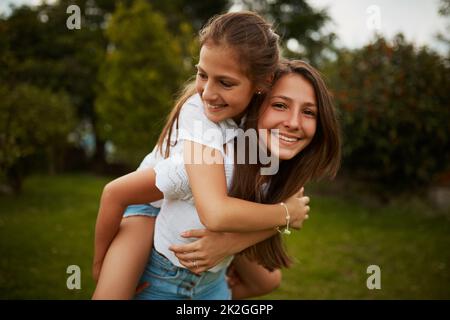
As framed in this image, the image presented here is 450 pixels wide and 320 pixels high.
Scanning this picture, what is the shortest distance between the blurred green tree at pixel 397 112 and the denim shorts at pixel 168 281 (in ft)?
23.3

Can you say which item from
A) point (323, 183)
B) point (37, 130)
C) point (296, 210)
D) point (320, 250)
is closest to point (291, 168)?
point (296, 210)

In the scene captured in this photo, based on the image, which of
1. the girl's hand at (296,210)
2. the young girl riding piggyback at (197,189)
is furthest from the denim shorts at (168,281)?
the girl's hand at (296,210)

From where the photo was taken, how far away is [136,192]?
90.9 inches

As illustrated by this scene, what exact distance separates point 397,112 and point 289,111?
7.06 metres

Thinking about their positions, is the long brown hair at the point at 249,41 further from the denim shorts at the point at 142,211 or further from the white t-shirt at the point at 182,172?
the denim shorts at the point at 142,211

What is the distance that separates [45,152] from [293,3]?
59.5 ft

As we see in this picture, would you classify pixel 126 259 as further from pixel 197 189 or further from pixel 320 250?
pixel 320 250

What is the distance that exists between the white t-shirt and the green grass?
233 centimetres

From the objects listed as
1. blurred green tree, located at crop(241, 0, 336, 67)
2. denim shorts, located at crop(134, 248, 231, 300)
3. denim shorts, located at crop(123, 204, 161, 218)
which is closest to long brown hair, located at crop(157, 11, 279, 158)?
denim shorts, located at crop(123, 204, 161, 218)

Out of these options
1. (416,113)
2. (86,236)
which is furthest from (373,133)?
(86,236)

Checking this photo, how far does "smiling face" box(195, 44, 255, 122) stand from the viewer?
2064mm

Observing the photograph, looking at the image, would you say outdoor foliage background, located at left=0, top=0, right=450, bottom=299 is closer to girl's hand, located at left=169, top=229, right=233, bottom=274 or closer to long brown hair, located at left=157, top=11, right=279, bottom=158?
long brown hair, located at left=157, top=11, right=279, bottom=158

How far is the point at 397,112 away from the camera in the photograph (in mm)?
8664

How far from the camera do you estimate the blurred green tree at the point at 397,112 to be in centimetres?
863
